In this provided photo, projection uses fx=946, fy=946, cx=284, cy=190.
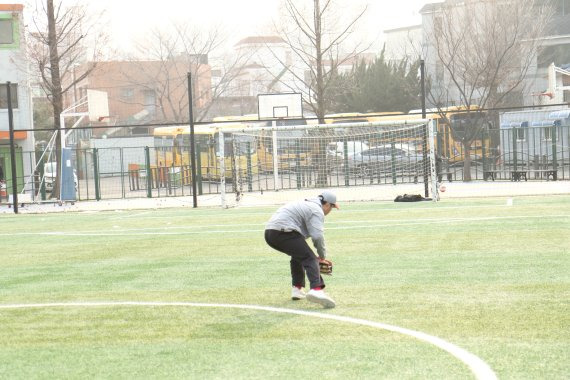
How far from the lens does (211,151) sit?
40.6 metres

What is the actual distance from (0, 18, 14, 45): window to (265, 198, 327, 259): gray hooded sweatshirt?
4177 centimetres

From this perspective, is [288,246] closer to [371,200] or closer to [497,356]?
[497,356]

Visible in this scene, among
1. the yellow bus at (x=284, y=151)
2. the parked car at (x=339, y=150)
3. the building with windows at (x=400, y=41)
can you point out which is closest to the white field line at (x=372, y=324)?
the yellow bus at (x=284, y=151)

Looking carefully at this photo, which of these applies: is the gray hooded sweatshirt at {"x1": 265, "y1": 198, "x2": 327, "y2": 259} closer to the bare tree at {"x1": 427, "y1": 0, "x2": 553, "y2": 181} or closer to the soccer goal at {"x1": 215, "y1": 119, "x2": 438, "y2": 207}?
the soccer goal at {"x1": 215, "y1": 119, "x2": 438, "y2": 207}

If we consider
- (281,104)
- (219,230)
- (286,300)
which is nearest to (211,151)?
(281,104)

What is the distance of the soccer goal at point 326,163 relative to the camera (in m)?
30.7

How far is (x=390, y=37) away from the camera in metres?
85.1

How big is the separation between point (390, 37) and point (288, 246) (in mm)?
76977

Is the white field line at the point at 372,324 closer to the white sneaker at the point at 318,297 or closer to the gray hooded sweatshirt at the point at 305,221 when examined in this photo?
the white sneaker at the point at 318,297

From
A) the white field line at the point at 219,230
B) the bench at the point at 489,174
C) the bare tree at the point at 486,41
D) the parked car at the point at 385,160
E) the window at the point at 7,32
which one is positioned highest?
Result: the window at the point at 7,32

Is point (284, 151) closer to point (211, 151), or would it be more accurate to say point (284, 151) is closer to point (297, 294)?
point (211, 151)

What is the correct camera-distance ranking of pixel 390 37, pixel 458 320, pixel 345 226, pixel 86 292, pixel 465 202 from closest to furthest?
1. pixel 458 320
2. pixel 86 292
3. pixel 345 226
4. pixel 465 202
5. pixel 390 37

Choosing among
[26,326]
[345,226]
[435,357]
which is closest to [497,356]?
[435,357]

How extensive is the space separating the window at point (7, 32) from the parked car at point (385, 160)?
23.1 m
